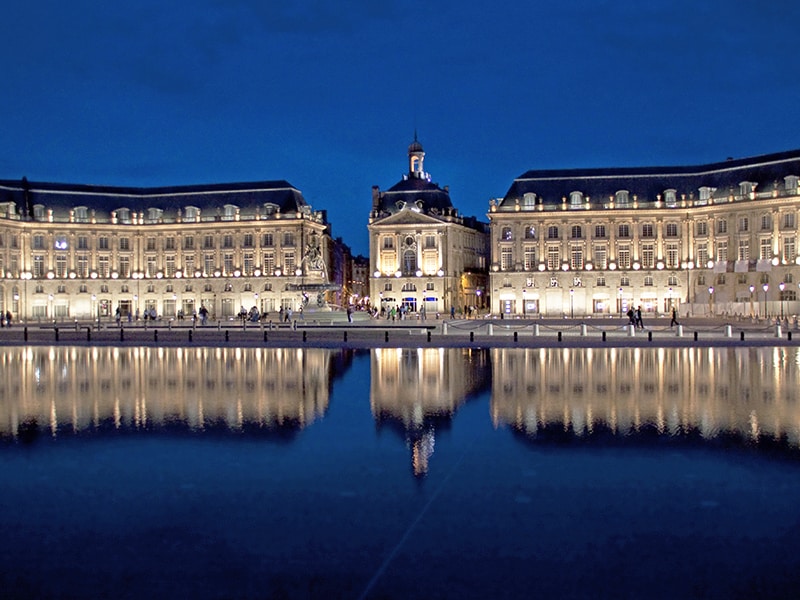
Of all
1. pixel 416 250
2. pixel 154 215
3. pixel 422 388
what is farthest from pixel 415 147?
pixel 422 388

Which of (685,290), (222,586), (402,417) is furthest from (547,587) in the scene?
(685,290)

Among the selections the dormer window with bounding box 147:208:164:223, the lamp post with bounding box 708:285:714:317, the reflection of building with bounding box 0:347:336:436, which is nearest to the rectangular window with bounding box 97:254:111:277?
the dormer window with bounding box 147:208:164:223

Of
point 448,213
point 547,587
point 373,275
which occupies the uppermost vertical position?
point 448,213

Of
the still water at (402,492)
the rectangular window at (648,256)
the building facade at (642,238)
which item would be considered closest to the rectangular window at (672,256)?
the building facade at (642,238)

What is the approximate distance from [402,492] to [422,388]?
11023mm

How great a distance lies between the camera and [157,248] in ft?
345

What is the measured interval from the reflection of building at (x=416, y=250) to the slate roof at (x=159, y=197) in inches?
444

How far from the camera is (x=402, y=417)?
17.1 m

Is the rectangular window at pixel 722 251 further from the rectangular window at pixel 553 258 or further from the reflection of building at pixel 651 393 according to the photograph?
the reflection of building at pixel 651 393

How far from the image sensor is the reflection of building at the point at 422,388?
1541 cm

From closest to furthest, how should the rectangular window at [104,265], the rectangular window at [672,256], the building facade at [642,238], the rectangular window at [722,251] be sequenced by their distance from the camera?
the building facade at [642,238] → the rectangular window at [722,251] → the rectangular window at [672,256] → the rectangular window at [104,265]

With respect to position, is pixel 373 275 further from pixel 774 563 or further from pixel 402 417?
pixel 774 563

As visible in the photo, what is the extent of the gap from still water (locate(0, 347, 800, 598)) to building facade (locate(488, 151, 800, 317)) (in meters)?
69.1

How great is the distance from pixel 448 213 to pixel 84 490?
89.6 meters
